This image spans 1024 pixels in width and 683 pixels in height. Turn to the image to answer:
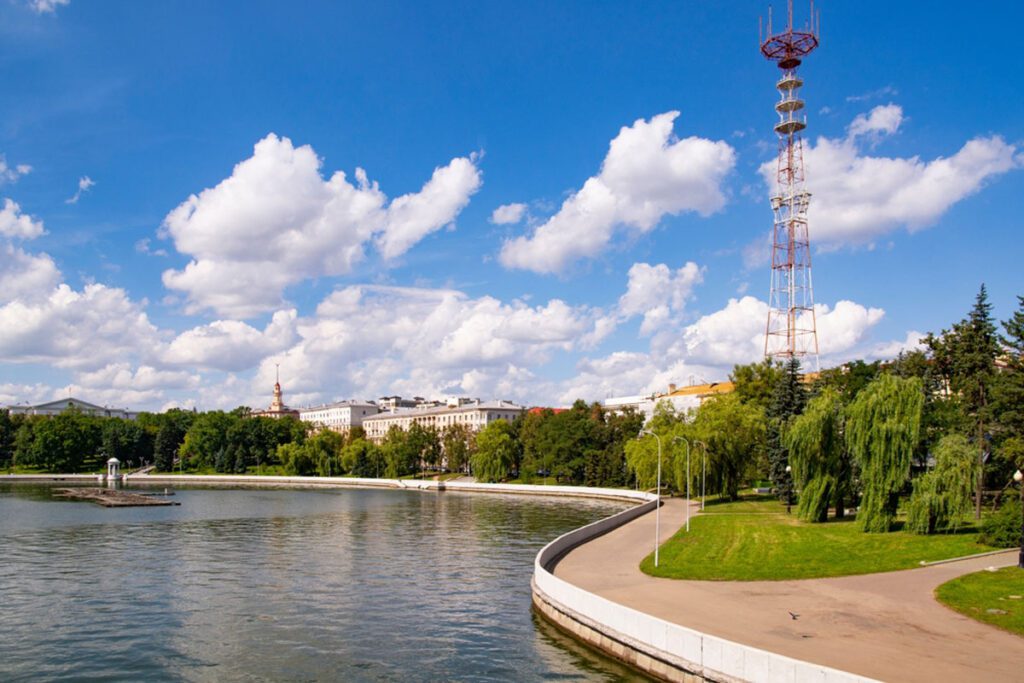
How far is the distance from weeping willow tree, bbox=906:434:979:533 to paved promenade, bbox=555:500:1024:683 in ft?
19.5

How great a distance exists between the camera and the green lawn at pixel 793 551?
37.4 meters

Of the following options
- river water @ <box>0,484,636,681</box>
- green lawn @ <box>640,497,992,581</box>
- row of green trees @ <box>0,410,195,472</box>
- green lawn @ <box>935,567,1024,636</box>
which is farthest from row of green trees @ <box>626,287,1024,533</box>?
row of green trees @ <box>0,410,195,472</box>

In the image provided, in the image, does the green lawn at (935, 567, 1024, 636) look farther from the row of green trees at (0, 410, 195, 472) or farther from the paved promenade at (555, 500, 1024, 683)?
the row of green trees at (0, 410, 195, 472)

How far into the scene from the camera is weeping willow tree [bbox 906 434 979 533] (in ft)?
147

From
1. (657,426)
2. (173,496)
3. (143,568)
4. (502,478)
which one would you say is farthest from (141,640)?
(502,478)

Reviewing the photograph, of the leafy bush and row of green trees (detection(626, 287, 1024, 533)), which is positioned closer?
the leafy bush

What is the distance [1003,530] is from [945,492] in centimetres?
476

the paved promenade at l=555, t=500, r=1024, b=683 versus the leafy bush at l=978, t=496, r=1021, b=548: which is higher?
the leafy bush at l=978, t=496, r=1021, b=548

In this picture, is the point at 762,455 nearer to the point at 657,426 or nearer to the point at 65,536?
the point at 657,426

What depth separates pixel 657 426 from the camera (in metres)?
96.0

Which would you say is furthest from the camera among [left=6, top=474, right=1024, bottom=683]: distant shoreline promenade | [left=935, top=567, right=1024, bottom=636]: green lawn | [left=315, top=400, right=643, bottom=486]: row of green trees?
[left=315, top=400, right=643, bottom=486]: row of green trees

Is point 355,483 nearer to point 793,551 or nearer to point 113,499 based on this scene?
point 113,499

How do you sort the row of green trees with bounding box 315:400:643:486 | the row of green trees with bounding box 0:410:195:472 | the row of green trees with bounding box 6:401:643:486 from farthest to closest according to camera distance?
the row of green trees with bounding box 0:410:195:472, the row of green trees with bounding box 6:401:643:486, the row of green trees with bounding box 315:400:643:486

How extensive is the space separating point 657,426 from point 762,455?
41.5 feet
